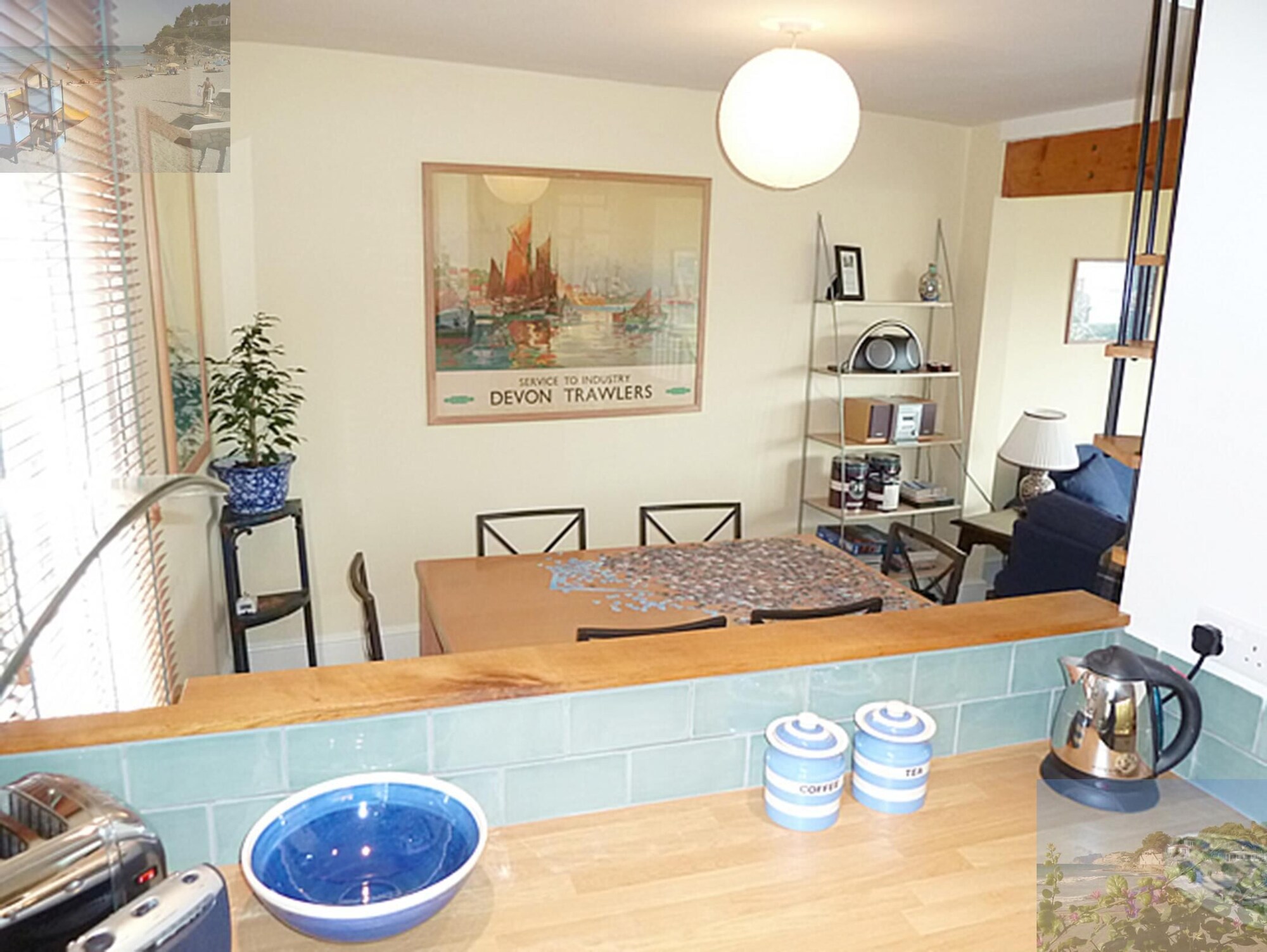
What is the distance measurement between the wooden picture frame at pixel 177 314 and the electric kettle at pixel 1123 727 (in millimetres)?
2067

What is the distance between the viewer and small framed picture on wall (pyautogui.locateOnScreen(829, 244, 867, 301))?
4.37 metres

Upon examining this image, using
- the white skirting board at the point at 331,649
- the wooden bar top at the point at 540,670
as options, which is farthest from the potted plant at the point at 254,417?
the wooden bar top at the point at 540,670

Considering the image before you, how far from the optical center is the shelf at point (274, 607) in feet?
Result: 10.9

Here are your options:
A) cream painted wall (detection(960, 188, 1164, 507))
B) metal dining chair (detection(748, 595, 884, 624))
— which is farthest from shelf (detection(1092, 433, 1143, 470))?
cream painted wall (detection(960, 188, 1164, 507))

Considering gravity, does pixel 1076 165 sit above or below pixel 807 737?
above

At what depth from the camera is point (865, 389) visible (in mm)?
4727

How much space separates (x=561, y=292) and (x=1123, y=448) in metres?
2.81

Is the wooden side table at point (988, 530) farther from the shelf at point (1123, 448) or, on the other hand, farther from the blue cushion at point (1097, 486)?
the shelf at point (1123, 448)

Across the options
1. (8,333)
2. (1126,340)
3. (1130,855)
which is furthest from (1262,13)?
(8,333)

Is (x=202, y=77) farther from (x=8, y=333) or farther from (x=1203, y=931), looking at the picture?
(x=1203, y=931)

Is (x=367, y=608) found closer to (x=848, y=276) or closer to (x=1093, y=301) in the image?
(x=848, y=276)

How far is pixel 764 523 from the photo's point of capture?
4.68 m

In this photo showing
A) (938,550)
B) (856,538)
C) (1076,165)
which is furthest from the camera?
(856,538)

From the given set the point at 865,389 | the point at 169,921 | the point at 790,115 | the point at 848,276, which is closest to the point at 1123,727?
the point at 169,921
